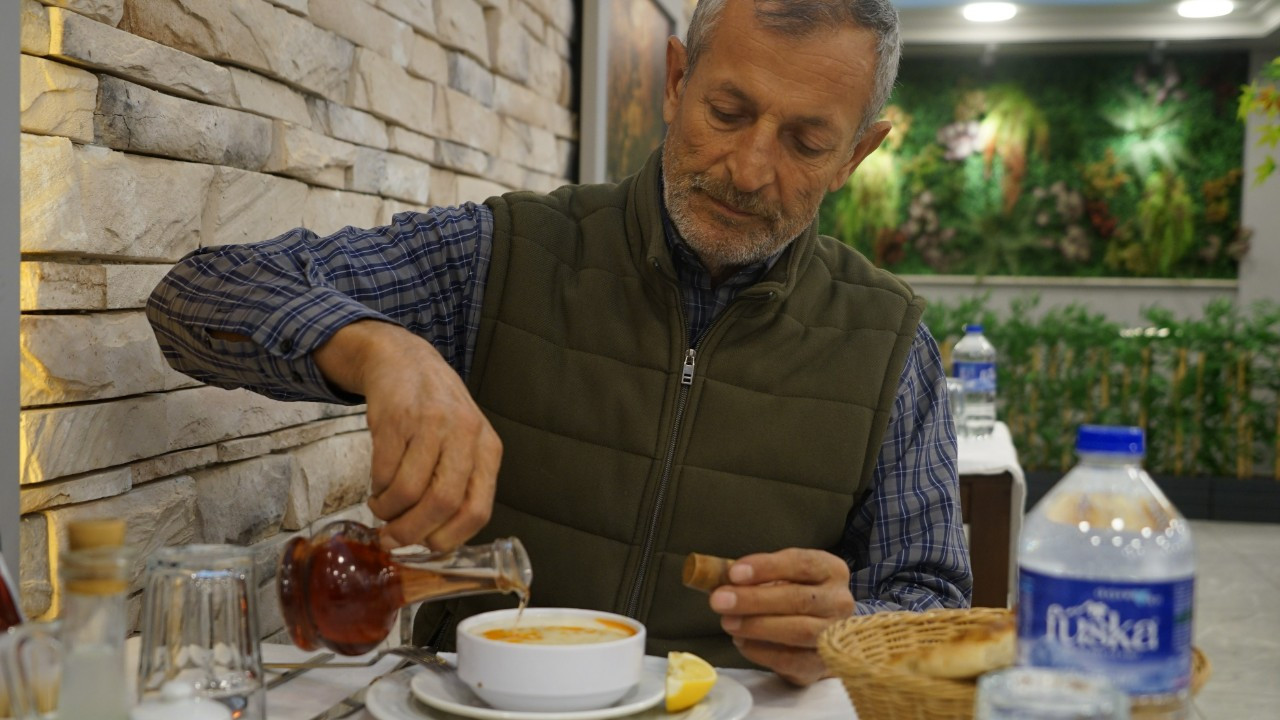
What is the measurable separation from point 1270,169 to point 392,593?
404cm

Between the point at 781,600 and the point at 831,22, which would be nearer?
the point at 781,600

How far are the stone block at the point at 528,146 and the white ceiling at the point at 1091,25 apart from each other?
6668 millimetres

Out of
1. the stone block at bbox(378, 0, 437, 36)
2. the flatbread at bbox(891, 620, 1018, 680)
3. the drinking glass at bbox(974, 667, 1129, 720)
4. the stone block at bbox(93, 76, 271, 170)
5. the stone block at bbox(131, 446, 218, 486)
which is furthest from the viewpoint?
the stone block at bbox(378, 0, 437, 36)

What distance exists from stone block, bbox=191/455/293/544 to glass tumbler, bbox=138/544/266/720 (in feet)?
2.73

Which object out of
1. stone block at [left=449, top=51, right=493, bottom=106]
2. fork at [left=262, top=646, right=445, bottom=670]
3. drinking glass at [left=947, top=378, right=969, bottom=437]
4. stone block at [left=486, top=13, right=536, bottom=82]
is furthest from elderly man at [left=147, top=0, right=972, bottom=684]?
drinking glass at [left=947, top=378, right=969, bottom=437]

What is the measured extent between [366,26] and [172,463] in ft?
3.42

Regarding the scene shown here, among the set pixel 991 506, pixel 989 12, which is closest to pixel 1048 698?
pixel 991 506

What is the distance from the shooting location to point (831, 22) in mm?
1689

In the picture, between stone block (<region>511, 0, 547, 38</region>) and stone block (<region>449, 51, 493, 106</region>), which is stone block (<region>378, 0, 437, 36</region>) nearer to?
stone block (<region>449, 51, 493, 106</region>)

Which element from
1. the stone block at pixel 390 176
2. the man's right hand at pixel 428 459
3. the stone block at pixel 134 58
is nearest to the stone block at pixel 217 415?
the stone block at pixel 134 58

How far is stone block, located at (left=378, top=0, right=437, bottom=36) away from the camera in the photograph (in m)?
2.48

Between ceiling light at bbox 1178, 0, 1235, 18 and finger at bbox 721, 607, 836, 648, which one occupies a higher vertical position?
ceiling light at bbox 1178, 0, 1235, 18

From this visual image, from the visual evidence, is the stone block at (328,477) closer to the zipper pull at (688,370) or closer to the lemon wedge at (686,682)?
the zipper pull at (688,370)

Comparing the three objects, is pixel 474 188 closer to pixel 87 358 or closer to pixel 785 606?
pixel 87 358
